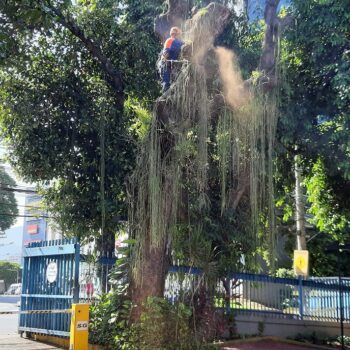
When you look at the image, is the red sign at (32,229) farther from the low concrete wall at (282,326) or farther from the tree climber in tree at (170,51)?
the tree climber in tree at (170,51)

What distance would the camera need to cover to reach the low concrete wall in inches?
503

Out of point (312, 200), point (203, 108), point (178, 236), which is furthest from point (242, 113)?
point (312, 200)

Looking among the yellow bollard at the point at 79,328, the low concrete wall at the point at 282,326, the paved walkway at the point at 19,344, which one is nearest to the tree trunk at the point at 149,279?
the yellow bollard at the point at 79,328

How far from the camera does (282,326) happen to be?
13570 mm

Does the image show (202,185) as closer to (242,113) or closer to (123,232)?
(242,113)

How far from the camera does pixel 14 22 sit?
736 centimetres

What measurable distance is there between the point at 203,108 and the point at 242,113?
686mm

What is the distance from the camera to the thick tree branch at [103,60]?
1065cm

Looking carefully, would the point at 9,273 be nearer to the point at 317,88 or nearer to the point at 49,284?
the point at 49,284

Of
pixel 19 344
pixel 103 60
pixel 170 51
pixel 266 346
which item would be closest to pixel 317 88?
pixel 170 51

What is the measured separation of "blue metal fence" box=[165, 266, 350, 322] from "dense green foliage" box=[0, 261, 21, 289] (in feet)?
148

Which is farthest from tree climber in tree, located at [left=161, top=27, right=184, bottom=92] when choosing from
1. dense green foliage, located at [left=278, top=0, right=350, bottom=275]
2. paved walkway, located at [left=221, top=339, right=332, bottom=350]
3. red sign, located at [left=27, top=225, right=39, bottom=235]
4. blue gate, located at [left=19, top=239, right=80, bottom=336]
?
red sign, located at [left=27, top=225, right=39, bottom=235]

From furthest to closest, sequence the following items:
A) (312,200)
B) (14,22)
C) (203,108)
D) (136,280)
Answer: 1. (312,200)
2. (136,280)
3. (203,108)
4. (14,22)

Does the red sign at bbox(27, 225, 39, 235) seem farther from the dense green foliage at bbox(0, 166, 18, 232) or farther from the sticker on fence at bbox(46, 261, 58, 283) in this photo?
the sticker on fence at bbox(46, 261, 58, 283)
